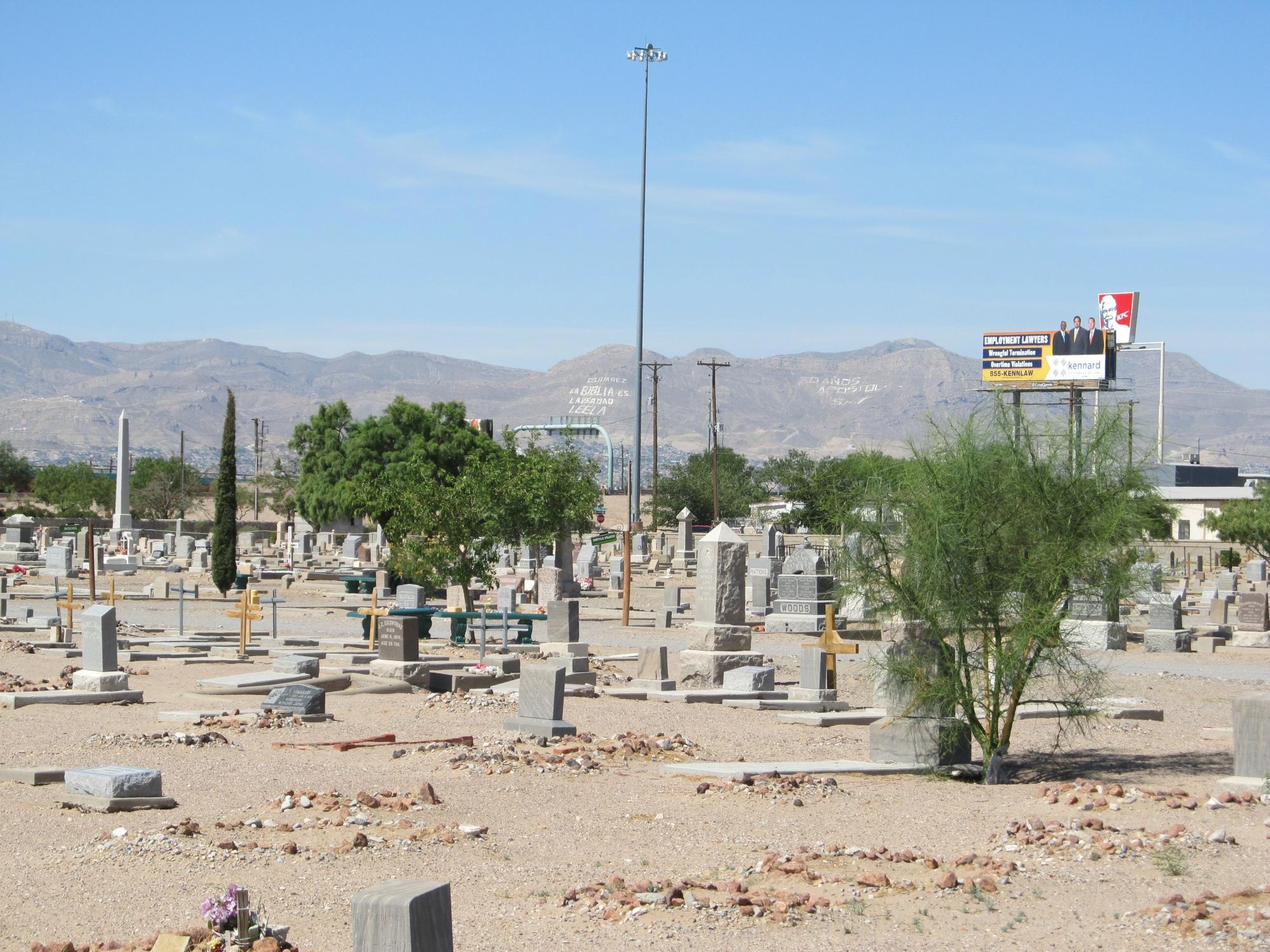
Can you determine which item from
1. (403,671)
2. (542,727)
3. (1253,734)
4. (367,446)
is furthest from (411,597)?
(367,446)

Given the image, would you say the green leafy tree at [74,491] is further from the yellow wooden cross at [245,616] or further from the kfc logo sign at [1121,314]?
the yellow wooden cross at [245,616]

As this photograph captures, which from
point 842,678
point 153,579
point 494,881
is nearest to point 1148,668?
point 842,678

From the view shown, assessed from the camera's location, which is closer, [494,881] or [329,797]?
[494,881]

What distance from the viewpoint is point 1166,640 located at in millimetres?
28516

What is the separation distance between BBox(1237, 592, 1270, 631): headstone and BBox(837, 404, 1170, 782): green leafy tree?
1851cm

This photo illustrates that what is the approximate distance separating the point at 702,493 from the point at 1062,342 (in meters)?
29.2

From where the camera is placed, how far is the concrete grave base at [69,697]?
17.5 meters

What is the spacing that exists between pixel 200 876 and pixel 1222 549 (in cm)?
6904

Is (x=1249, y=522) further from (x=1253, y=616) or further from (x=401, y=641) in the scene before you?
(x=401, y=641)

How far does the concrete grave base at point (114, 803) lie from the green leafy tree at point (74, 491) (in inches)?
3108

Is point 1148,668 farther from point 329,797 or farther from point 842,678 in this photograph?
point 329,797

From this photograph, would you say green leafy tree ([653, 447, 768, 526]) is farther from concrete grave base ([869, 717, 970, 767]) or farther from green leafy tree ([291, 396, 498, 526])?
concrete grave base ([869, 717, 970, 767])

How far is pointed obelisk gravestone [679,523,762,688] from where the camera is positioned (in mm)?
21438

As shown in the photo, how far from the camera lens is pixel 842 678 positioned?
73.2 ft
